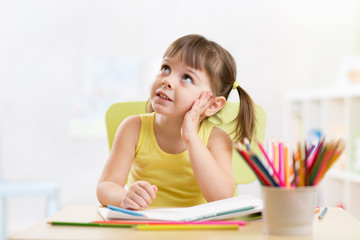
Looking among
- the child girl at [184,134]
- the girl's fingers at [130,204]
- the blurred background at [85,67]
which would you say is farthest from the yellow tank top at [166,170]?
the blurred background at [85,67]

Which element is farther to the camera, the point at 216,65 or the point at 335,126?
the point at 335,126

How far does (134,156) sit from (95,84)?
82.7 inches

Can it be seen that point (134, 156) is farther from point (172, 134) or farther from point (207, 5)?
point (207, 5)

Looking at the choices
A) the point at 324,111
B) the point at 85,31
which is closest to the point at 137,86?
the point at 85,31

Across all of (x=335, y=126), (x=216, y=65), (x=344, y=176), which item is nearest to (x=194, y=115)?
(x=216, y=65)

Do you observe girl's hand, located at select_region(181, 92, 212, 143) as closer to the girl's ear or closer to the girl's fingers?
the girl's ear

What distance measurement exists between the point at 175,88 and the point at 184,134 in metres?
0.11

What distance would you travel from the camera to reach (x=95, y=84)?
3.33 meters

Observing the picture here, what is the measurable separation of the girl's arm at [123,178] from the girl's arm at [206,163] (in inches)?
6.5

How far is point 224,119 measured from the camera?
142 cm

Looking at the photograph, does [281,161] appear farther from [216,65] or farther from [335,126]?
[335,126]

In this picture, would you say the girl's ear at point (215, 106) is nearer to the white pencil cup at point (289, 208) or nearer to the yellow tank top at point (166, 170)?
the yellow tank top at point (166, 170)

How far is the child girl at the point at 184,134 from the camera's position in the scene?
1162 mm

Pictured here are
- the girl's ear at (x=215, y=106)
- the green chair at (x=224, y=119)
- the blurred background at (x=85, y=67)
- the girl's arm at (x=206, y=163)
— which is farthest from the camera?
the blurred background at (x=85, y=67)
